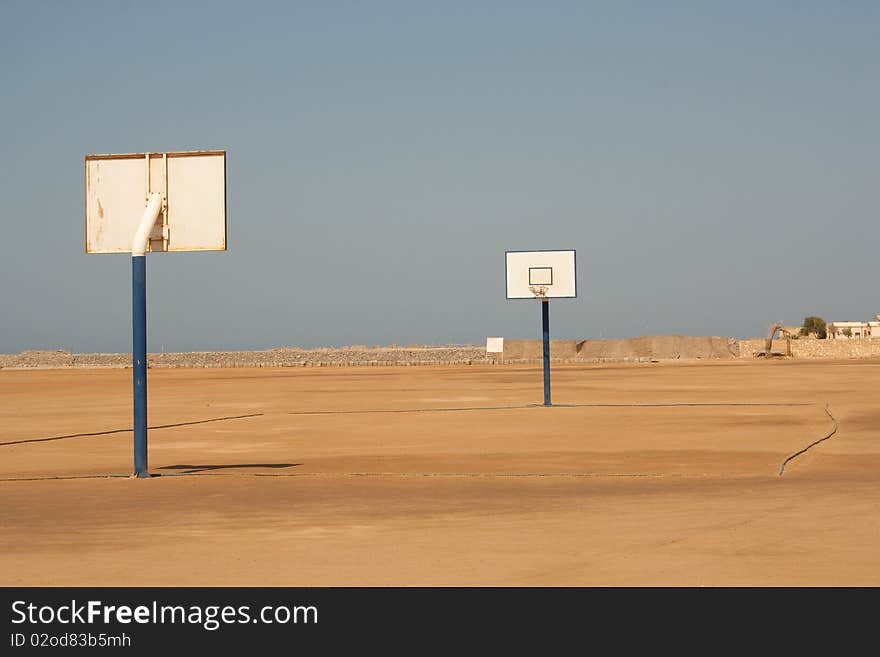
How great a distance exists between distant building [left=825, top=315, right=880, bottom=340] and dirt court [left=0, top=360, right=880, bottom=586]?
117 m

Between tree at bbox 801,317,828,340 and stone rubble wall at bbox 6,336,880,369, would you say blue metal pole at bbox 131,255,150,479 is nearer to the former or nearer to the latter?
stone rubble wall at bbox 6,336,880,369

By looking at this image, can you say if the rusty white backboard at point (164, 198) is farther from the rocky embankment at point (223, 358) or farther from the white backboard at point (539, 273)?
the rocky embankment at point (223, 358)

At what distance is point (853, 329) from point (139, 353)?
471ft

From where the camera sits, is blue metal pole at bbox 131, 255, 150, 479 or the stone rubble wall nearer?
blue metal pole at bbox 131, 255, 150, 479

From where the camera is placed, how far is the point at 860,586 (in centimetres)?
811

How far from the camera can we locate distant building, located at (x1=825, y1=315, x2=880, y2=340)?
5509 inches

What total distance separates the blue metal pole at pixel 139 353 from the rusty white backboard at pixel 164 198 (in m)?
0.42

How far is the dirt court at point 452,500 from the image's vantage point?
9.12 m

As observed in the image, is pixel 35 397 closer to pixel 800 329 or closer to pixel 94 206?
pixel 94 206

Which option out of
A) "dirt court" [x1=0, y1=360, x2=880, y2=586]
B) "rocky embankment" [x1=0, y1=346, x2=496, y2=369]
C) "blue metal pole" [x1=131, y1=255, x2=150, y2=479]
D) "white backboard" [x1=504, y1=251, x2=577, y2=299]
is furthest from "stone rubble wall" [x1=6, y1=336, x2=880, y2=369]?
"blue metal pole" [x1=131, y1=255, x2=150, y2=479]
